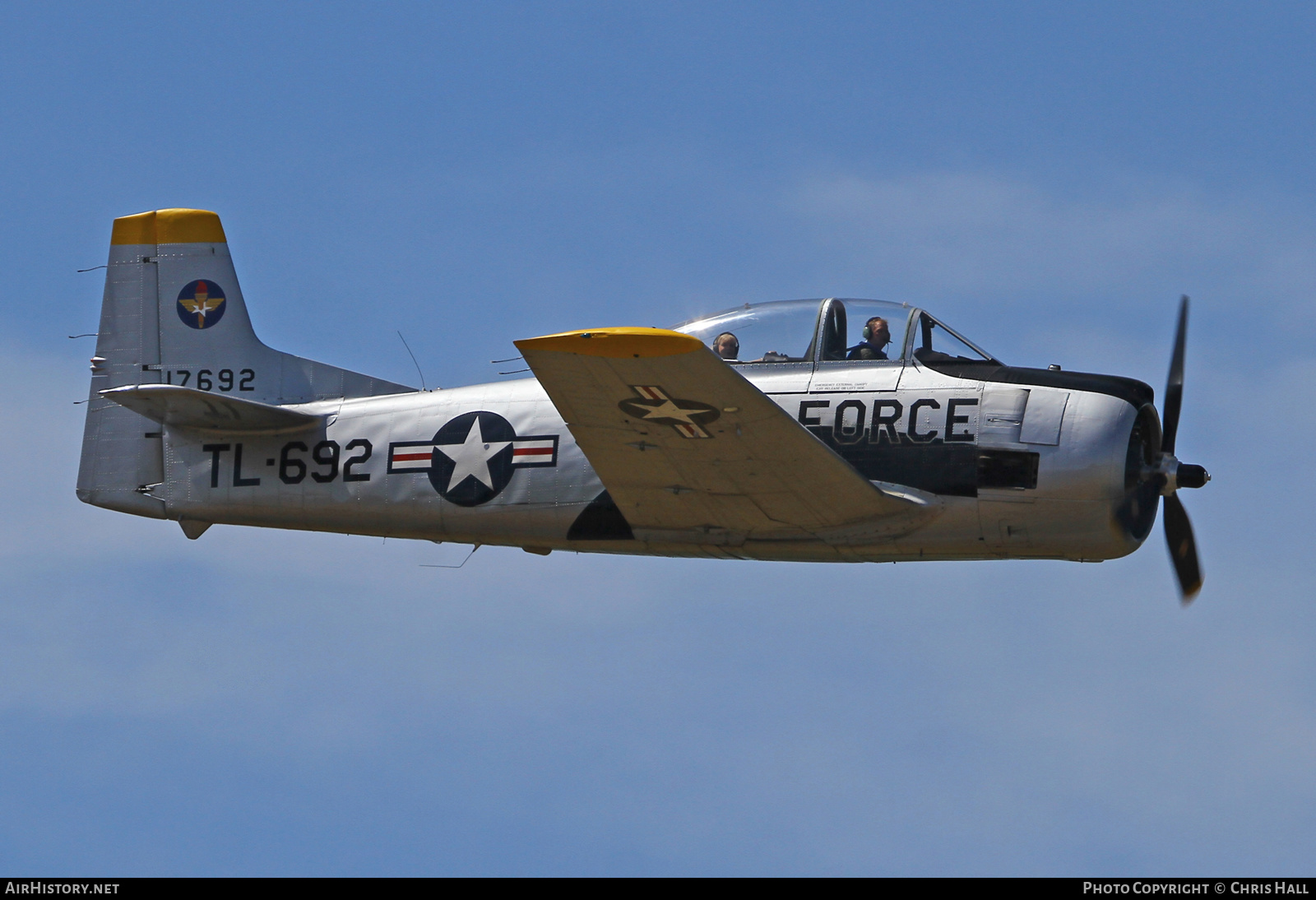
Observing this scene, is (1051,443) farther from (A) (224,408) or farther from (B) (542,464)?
(A) (224,408)

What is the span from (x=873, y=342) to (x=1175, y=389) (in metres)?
2.58

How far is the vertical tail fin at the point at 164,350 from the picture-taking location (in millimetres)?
16719

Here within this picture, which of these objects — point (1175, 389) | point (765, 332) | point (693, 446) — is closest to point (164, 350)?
point (765, 332)

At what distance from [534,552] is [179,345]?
14.8 feet

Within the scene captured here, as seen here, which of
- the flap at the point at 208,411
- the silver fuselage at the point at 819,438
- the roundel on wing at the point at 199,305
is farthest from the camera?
the roundel on wing at the point at 199,305

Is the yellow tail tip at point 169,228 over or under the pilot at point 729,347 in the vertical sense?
over

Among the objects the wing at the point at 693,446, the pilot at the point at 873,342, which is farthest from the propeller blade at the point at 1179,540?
the pilot at the point at 873,342

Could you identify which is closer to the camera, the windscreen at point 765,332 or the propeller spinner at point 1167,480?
the propeller spinner at point 1167,480

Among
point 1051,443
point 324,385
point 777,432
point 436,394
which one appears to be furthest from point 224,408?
point 1051,443

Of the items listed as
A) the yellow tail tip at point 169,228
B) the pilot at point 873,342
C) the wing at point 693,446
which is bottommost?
the wing at point 693,446

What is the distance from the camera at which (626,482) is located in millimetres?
13953

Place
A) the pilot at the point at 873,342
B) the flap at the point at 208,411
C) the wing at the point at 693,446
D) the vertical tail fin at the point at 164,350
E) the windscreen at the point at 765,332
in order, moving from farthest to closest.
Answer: the vertical tail fin at the point at 164,350, the flap at the point at 208,411, the windscreen at the point at 765,332, the pilot at the point at 873,342, the wing at the point at 693,446

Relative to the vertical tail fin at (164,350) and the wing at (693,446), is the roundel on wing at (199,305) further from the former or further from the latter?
the wing at (693,446)

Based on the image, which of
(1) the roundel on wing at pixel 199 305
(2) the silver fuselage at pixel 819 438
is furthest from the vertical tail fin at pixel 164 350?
(2) the silver fuselage at pixel 819 438
